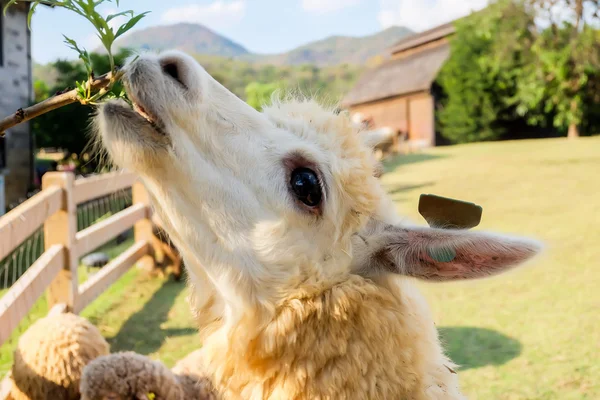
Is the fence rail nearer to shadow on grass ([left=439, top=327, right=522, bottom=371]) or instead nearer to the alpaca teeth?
the alpaca teeth

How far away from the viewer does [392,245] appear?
77.6 inches

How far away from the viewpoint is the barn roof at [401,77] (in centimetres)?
3203

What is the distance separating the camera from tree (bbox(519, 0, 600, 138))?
71.9 ft

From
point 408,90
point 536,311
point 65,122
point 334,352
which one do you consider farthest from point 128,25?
point 408,90

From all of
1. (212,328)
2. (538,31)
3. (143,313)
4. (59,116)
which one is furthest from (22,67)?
(538,31)

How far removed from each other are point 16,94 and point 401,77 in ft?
88.9

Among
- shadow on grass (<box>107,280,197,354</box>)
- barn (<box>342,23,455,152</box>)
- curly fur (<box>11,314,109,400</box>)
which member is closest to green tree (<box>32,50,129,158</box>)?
shadow on grass (<box>107,280,197,354</box>)

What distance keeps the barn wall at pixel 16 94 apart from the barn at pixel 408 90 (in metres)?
→ 16.9

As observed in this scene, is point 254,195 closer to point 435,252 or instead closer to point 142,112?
point 142,112

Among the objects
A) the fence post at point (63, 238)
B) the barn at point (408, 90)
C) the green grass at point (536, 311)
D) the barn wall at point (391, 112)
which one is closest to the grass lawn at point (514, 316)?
the green grass at point (536, 311)

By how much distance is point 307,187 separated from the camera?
190 centimetres

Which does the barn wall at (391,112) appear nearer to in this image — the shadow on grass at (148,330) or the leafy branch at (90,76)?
the shadow on grass at (148,330)

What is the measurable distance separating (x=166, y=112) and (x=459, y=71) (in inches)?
1145

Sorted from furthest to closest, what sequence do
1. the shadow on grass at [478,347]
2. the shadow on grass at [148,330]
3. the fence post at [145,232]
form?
the fence post at [145,232], the shadow on grass at [148,330], the shadow on grass at [478,347]
